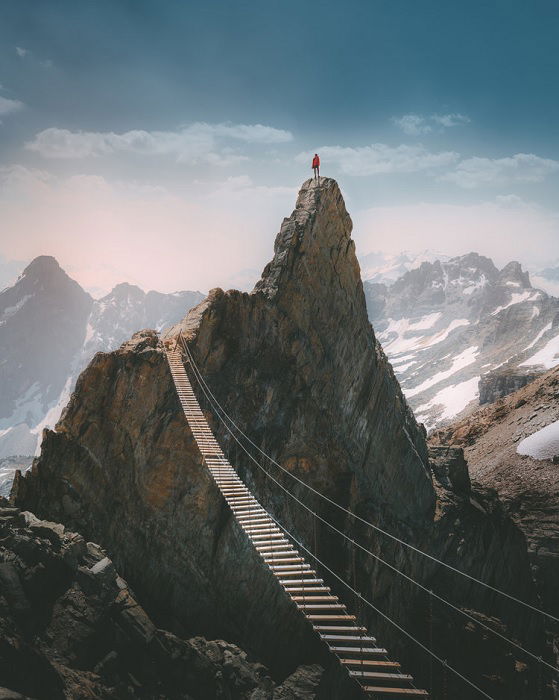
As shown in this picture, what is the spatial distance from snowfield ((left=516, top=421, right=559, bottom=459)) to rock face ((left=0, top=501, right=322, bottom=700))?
1742 inches

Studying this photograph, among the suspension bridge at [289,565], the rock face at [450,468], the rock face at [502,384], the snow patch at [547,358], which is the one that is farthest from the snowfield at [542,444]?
the snow patch at [547,358]

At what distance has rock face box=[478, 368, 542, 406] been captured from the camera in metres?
138

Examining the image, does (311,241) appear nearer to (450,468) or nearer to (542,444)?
(450,468)

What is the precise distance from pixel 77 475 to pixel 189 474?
382 centimetres

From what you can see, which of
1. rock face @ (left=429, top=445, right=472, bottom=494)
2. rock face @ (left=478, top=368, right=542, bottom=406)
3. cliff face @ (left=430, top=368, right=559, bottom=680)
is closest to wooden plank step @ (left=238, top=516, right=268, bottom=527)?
rock face @ (left=429, top=445, right=472, bottom=494)

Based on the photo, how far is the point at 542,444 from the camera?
172 feet

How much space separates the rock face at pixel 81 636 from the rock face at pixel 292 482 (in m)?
1.79

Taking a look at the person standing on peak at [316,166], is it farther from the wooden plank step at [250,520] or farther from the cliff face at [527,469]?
the cliff face at [527,469]

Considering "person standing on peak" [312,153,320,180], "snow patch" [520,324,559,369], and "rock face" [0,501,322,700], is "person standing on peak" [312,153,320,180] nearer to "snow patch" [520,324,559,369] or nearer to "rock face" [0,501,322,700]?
"rock face" [0,501,322,700]

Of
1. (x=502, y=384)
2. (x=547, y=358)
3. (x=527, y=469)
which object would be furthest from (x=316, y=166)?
(x=547, y=358)

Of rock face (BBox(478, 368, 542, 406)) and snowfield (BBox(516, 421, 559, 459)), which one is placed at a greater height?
snowfield (BBox(516, 421, 559, 459))

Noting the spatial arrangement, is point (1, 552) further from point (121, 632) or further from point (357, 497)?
point (357, 497)

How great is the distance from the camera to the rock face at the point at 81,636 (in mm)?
10406

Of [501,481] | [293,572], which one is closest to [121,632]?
[293,572]
